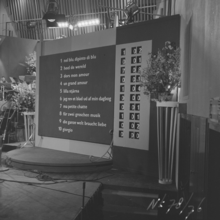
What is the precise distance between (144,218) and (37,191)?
1.40 metres

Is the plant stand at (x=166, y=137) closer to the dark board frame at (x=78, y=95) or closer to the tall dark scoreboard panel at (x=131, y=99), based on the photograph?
the tall dark scoreboard panel at (x=131, y=99)

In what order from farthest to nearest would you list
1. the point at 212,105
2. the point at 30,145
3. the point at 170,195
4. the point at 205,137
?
the point at 30,145 < the point at 170,195 < the point at 205,137 < the point at 212,105

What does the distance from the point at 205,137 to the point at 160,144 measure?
7.75 feet

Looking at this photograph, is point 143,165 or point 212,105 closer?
point 212,105

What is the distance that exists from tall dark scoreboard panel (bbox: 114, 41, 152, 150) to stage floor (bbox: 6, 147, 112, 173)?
0.50 meters

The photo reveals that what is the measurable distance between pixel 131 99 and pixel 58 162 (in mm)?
1590

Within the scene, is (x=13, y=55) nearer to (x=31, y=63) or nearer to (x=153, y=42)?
(x=31, y=63)

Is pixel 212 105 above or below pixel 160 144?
above

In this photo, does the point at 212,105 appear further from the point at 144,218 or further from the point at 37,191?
the point at 37,191

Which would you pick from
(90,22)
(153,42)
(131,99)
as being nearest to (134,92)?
(131,99)

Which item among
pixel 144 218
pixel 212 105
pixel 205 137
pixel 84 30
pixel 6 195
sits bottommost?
pixel 144 218

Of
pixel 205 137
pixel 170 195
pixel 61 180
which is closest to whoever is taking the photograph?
pixel 205 137

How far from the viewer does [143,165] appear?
189 inches

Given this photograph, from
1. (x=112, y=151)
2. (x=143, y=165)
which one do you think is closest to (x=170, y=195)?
(x=143, y=165)
